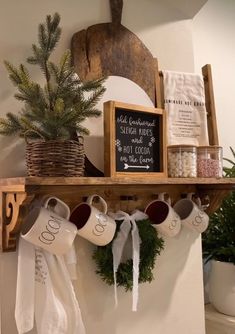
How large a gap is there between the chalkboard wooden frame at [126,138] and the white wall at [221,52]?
93 centimetres

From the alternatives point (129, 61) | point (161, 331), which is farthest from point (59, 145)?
point (161, 331)

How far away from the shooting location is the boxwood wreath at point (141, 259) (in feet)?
3.92

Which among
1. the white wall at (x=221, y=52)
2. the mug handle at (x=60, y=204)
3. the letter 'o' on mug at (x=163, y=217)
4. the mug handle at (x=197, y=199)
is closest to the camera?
the mug handle at (x=60, y=204)

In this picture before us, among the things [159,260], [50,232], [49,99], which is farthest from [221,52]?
[50,232]

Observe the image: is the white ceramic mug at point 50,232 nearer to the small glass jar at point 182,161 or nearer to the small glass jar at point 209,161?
the small glass jar at point 182,161

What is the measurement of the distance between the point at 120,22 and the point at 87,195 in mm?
665

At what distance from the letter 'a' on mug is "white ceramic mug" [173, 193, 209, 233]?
21.0 inches

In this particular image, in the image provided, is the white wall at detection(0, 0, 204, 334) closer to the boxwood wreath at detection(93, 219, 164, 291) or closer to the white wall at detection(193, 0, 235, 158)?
the boxwood wreath at detection(93, 219, 164, 291)

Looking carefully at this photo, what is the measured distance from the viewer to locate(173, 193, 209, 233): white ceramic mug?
138cm

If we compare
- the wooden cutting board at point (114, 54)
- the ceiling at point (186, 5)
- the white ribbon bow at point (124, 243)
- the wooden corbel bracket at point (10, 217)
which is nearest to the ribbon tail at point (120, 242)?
the white ribbon bow at point (124, 243)

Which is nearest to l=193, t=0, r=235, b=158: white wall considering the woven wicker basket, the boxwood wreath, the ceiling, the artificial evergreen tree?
the ceiling

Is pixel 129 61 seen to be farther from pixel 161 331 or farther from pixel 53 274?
pixel 161 331

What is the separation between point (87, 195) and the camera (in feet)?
3.97

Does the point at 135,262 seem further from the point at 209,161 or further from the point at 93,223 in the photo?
the point at 209,161
